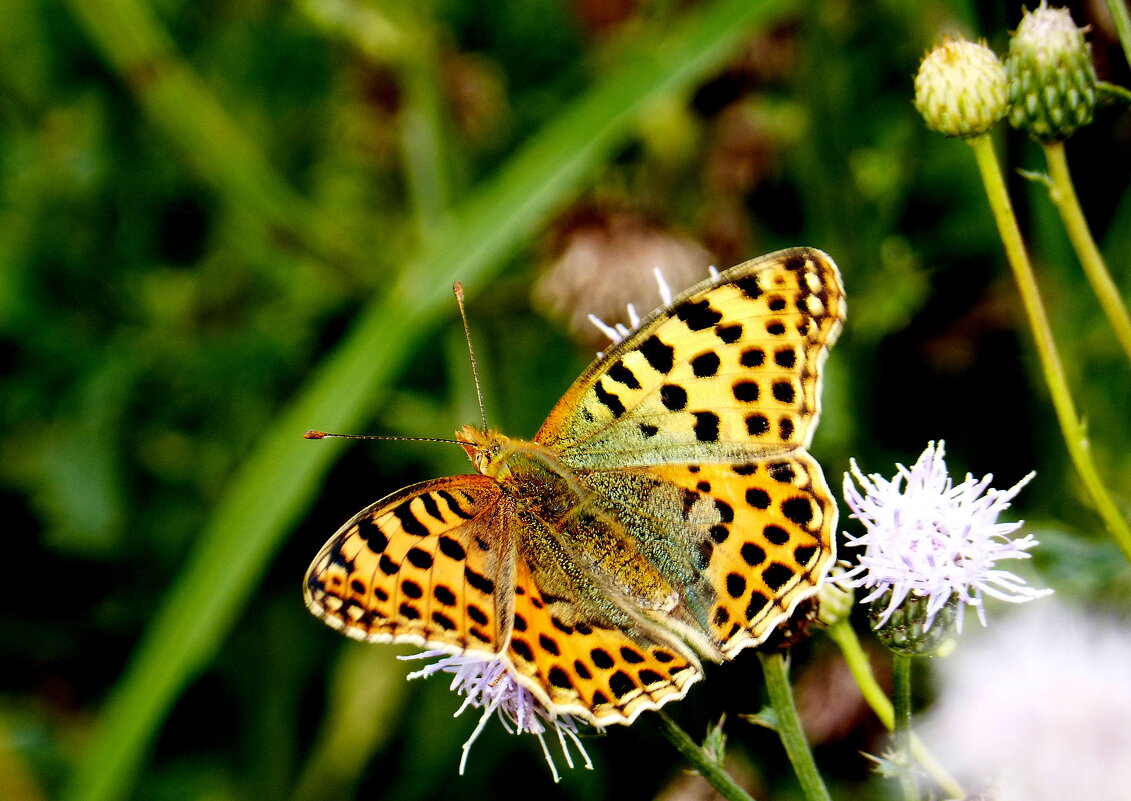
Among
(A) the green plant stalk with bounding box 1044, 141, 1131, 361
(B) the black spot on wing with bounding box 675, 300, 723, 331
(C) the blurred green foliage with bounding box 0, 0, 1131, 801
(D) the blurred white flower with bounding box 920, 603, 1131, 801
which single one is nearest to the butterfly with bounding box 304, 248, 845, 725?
(B) the black spot on wing with bounding box 675, 300, 723, 331

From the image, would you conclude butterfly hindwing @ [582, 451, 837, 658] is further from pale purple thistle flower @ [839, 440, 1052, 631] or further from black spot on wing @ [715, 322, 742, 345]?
Answer: black spot on wing @ [715, 322, 742, 345]

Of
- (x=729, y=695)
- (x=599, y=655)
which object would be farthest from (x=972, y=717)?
(x=729, y=695)

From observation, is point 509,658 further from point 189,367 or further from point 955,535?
point 189,367

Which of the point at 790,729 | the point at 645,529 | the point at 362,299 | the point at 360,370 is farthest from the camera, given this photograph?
the point at 362,299

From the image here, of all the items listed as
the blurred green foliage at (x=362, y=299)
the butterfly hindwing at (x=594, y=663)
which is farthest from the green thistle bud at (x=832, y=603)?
the blurred green foliage at (x=362, y=299)

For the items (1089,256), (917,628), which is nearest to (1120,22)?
(1089,256)

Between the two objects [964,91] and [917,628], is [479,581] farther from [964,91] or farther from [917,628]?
[964,91]
